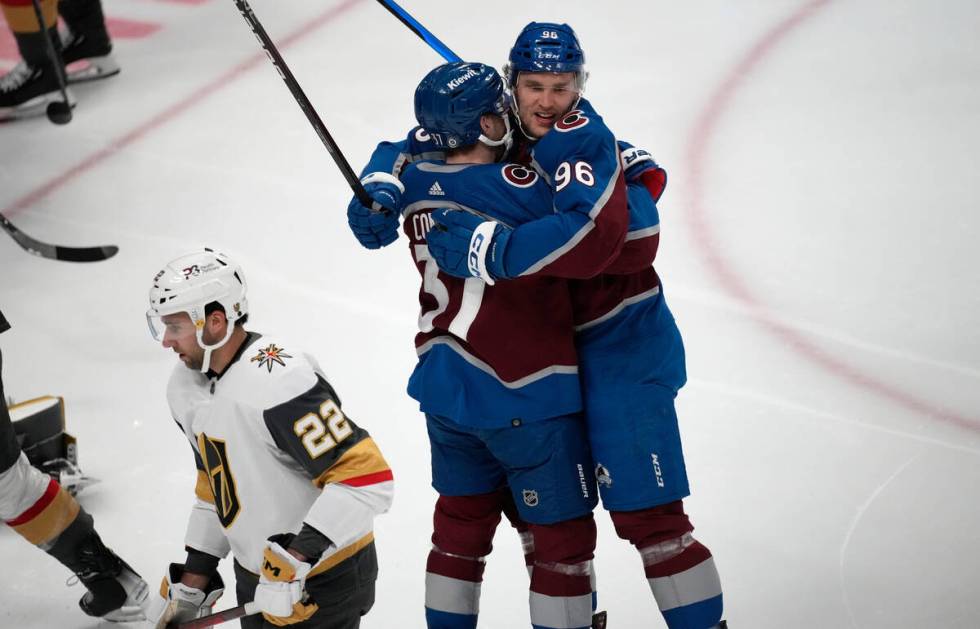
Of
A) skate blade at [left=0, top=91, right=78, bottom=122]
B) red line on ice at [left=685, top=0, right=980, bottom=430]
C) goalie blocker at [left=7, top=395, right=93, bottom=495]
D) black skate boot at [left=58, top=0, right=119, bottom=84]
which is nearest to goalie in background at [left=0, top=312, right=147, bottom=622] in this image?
goalie blocker at [left=7, top=395, right=93, bottom=495]

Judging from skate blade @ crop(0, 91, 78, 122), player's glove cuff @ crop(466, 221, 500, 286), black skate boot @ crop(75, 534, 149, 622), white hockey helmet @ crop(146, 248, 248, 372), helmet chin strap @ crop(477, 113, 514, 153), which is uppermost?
helmet chin strap @ crop(477, 113, 514, 153)

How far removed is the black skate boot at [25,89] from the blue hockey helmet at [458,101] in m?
4.34

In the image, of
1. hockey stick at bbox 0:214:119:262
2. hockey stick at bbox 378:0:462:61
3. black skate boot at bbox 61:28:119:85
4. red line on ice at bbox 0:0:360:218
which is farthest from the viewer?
black skate boot at bbox 61:28:119:85

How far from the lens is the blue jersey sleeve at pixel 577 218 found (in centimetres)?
237

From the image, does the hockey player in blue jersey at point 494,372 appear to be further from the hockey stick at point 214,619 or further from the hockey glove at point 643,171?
the hockey stick at point 214,619

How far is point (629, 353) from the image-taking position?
2.66m

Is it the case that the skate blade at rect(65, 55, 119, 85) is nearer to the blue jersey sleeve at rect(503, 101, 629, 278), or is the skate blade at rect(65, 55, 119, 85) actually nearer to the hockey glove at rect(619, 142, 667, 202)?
the hockey glove at rect(619, 142, 667, 202)

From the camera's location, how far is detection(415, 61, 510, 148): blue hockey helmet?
2.48 meters

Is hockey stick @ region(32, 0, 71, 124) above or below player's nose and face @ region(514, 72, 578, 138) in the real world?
below

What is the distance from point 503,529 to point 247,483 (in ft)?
4.16

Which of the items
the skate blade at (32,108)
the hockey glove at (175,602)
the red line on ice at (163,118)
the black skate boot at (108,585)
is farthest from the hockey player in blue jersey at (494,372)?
the skate blade at (32,108)

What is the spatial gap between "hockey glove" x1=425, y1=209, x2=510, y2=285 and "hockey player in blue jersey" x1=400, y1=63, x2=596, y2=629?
0.05 meters

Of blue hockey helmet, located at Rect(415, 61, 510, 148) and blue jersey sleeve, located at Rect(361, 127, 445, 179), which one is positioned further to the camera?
blue jersey sleeve, located at Rect(361, 127, 445, 179)

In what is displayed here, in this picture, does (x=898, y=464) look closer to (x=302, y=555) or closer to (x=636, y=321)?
(x=636, y=321)
